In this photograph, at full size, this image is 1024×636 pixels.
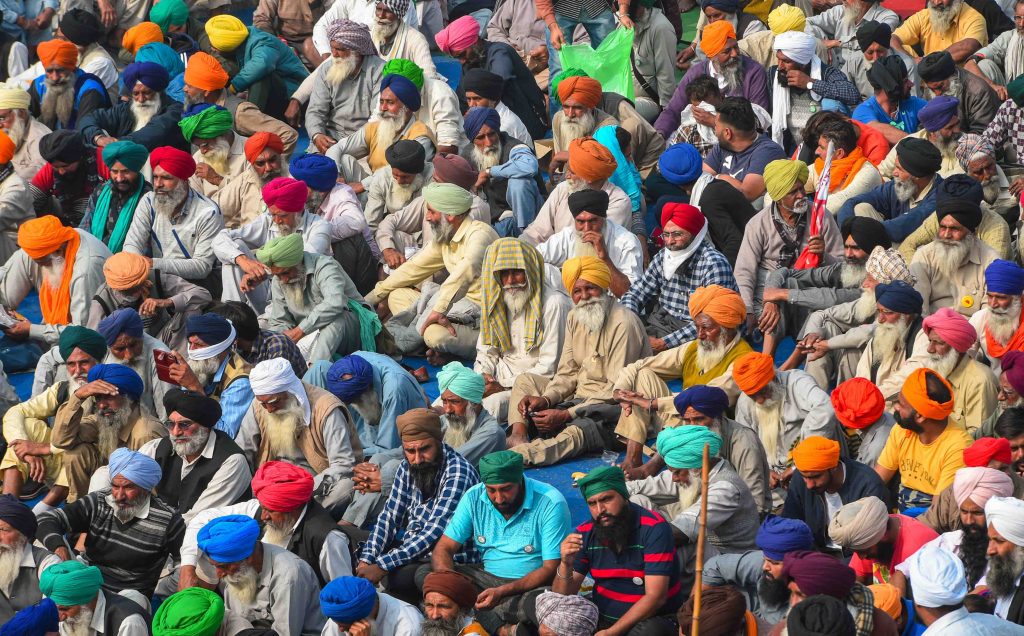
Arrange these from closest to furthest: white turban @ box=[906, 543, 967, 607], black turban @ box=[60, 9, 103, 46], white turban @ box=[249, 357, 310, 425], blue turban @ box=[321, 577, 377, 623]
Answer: white turban @ box=[906, 543, 967, 607] < blue turban @ box=[321, 577, 377, 623] < white turban @ box=[249, 357, 310, 425] < black turban @ box=[60, 9, 103, 46]

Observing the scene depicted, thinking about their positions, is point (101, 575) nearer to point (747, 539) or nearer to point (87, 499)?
point (87, 499)

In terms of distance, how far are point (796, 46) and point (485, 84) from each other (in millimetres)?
2050

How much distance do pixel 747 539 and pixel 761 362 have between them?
3.32 feet

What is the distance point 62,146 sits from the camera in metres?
12.5

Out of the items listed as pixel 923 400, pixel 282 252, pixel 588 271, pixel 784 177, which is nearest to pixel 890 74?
pixel 784 177

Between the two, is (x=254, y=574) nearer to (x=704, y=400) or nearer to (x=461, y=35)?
(x=704, y=400)

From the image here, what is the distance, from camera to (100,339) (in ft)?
33.7

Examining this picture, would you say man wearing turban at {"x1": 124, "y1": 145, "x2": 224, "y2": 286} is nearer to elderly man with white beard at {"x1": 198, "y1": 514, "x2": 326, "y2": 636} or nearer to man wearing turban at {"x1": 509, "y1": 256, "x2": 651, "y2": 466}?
man wearing turban at {"x1": 509, "y1": 256, "x2": 651, "y2": 466}

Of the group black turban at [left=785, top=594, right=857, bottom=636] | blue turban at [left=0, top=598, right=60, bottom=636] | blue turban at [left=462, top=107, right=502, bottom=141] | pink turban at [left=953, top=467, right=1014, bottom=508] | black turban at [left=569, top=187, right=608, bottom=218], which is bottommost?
blue turban at [left=0, top=598, right=60, bottom=636]

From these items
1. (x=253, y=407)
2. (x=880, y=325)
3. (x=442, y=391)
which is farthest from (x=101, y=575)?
(x=880, y=325)

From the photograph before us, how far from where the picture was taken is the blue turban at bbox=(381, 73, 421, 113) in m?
12.8

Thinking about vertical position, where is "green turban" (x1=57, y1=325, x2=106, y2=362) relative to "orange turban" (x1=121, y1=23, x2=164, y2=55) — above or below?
above

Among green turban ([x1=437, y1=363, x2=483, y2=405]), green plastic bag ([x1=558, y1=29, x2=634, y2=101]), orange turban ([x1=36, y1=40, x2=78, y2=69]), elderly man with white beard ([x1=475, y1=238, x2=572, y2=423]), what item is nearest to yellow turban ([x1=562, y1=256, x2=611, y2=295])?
elderly man with white beard ([x1=475, y1=238, x2=572, y2=423])

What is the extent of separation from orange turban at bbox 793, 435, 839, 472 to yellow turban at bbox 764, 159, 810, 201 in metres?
2.60
